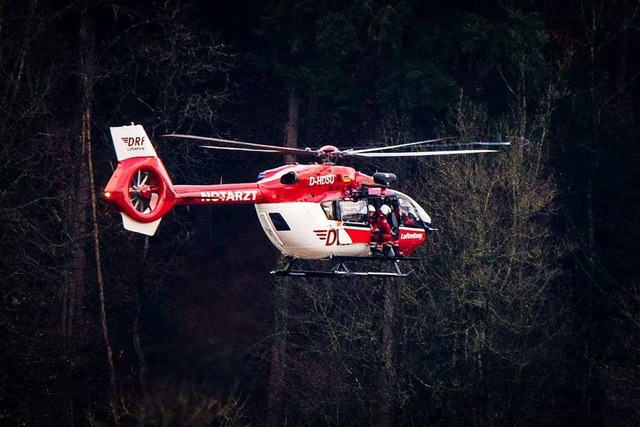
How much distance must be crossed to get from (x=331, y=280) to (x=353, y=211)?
9.00 meters

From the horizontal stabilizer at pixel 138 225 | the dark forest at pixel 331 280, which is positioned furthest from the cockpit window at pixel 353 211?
the dark forest at pixel 331 280

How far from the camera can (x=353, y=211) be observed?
22219mm

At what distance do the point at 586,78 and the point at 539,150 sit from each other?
380cm

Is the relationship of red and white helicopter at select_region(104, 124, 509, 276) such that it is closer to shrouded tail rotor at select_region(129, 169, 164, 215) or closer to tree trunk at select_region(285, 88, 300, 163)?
shrouded tail rotor at select_region(129, 169, 164, 215)

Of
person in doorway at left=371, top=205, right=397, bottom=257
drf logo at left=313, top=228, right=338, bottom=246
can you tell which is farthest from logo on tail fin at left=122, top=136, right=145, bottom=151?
person in doorway at left=371, top=205, right=397, bottom=257

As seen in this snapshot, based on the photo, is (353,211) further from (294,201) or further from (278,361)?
(278,361)

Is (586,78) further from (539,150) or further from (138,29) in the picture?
(138,29)

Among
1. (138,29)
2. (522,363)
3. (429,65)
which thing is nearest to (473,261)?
(522,363)

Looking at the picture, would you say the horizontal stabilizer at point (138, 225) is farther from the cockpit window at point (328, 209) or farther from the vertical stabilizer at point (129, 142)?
the cockpit window at point (328, 209)

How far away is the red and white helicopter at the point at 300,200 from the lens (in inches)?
786

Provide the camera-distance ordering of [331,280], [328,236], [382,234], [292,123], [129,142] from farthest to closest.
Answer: [292,123], [331,280], [382,234], [328,236], [129,142]

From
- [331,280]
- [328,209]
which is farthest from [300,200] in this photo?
[331,280]

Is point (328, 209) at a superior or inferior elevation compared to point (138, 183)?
inferior

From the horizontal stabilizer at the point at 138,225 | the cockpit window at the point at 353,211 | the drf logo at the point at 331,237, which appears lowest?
the drf logo at the point at 331,237
